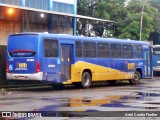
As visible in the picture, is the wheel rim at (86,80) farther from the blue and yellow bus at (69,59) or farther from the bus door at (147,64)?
the bus door at (147,64)

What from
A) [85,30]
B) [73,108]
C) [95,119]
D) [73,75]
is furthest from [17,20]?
[95,119]

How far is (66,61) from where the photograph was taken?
23.4m

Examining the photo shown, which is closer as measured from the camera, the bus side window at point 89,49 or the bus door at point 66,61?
the bus door at point 66,61

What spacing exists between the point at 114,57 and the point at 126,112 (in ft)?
49.9

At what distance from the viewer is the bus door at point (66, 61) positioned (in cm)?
2308

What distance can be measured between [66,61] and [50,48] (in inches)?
60.0

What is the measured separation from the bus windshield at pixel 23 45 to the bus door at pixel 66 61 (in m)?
2.00

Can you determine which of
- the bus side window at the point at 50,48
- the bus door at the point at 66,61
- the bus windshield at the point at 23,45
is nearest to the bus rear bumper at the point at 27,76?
the bus windshield at the point at 23,45

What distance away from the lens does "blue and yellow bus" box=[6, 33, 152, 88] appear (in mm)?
21656

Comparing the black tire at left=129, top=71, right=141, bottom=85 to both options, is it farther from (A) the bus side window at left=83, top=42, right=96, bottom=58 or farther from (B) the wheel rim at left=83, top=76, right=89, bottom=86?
(B) the wheel rim at left=83, top=76, right=89, bottom=86

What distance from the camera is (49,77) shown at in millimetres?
22000

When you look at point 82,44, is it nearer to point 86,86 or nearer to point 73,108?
point 86,86

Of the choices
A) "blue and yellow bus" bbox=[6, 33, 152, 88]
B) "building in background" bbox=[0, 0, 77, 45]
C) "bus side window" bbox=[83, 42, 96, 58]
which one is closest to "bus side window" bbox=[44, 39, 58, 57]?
"blue and yellow bus" bbox=[6, 33, 152, 88]

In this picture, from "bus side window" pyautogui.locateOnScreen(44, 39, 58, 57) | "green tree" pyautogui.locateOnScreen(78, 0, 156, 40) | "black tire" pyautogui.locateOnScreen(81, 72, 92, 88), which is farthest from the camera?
"green tree" pyautogui.locateOnScreen(78, 0, 156, 40)
